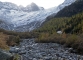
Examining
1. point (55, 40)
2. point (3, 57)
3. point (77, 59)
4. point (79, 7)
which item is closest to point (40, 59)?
point (77, 59)

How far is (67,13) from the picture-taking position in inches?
6791

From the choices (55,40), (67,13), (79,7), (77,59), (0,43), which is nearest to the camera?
(0,43)

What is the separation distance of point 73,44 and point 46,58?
28.2 ft

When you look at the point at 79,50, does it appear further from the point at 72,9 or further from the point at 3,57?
the point at 72,9

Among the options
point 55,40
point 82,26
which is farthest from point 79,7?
point 55,40

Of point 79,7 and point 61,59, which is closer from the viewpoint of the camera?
Answer: point 61,59

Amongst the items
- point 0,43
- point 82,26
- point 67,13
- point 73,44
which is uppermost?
point 0,43

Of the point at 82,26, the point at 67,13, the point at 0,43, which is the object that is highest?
the point at 0,43

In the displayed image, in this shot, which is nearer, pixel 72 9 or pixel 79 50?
pixel 79 50

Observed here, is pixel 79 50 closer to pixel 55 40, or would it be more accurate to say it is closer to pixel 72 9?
pixel 55 40

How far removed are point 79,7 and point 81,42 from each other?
452 feet

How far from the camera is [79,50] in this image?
74.2 ft

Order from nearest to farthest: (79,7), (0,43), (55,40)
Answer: (0,43) → (55,40) → (79,7)

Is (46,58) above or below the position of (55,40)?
above
